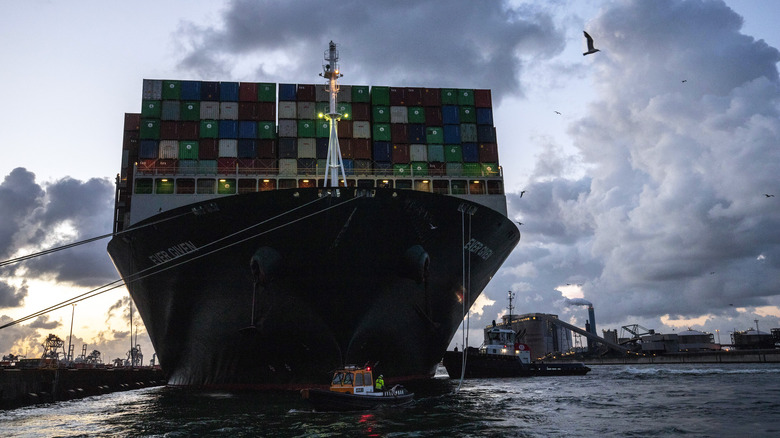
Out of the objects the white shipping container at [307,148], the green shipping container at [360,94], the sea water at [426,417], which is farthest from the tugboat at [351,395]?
the green shipping container at [360,94]

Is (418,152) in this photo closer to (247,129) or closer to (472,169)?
(472,169)

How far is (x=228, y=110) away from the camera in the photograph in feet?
102

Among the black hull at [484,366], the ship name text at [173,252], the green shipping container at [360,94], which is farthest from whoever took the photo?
the black hull at [484,366]

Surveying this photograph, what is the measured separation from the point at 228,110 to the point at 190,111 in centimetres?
206

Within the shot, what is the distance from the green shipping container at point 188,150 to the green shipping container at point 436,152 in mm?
12593

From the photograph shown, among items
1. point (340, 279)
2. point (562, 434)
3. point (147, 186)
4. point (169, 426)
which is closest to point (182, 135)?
point (147, 186)

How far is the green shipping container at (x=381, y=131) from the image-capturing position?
31.2 m

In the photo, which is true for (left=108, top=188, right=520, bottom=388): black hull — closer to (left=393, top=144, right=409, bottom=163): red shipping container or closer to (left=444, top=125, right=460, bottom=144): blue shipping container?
(left=393, top=144, right=409, bottom=163): red shipping container

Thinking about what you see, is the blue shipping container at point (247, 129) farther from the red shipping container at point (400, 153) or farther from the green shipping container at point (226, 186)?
the red shipping container at point (400, 153)

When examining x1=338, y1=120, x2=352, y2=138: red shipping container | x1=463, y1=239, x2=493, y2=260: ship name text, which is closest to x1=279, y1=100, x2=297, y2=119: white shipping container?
x1=338, y1=120, x2=352, y2=138: red shipping container

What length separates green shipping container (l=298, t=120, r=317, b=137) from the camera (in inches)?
1203

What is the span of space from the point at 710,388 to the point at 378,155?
21.5 meters

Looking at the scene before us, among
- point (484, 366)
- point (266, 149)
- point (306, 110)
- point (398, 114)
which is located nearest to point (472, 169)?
point (398, 114)

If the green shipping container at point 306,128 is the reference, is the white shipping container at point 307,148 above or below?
below
